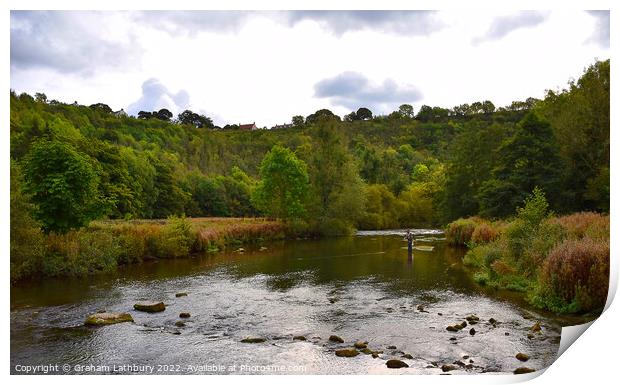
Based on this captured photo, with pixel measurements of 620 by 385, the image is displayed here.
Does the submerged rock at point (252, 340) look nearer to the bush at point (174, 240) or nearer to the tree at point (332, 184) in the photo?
the bush at point (174, 240)

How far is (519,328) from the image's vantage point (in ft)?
Answer: 38.7

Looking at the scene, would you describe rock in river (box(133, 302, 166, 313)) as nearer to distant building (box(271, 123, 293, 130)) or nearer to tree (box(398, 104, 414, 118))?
distant building (box(271, 123, 293, 130))

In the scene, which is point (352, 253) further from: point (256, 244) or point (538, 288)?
point (538, 288)

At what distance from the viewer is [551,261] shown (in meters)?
13.5

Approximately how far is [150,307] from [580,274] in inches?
451

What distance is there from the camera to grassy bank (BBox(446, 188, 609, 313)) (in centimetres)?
1241

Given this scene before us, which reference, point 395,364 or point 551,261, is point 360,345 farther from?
point 551,261

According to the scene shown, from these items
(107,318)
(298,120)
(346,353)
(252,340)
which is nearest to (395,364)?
(346,353)

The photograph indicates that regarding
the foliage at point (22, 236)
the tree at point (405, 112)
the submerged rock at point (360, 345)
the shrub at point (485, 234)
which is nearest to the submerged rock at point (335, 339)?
the submerged rock at point (360, 345)

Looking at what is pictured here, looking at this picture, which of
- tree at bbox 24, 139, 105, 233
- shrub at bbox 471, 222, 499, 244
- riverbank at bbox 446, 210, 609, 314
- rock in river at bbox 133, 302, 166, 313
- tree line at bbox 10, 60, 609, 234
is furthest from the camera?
shrub at bbox 471, 222, 499, 244

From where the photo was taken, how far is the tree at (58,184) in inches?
806

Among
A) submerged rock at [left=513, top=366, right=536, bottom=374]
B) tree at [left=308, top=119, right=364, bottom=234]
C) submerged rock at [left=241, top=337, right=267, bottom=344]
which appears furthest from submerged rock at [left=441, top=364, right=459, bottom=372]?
tree at [left=308, top=119, right=364, bottom=234]

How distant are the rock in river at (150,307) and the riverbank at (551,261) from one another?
10.5m

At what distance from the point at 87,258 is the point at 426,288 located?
45.1 feet
